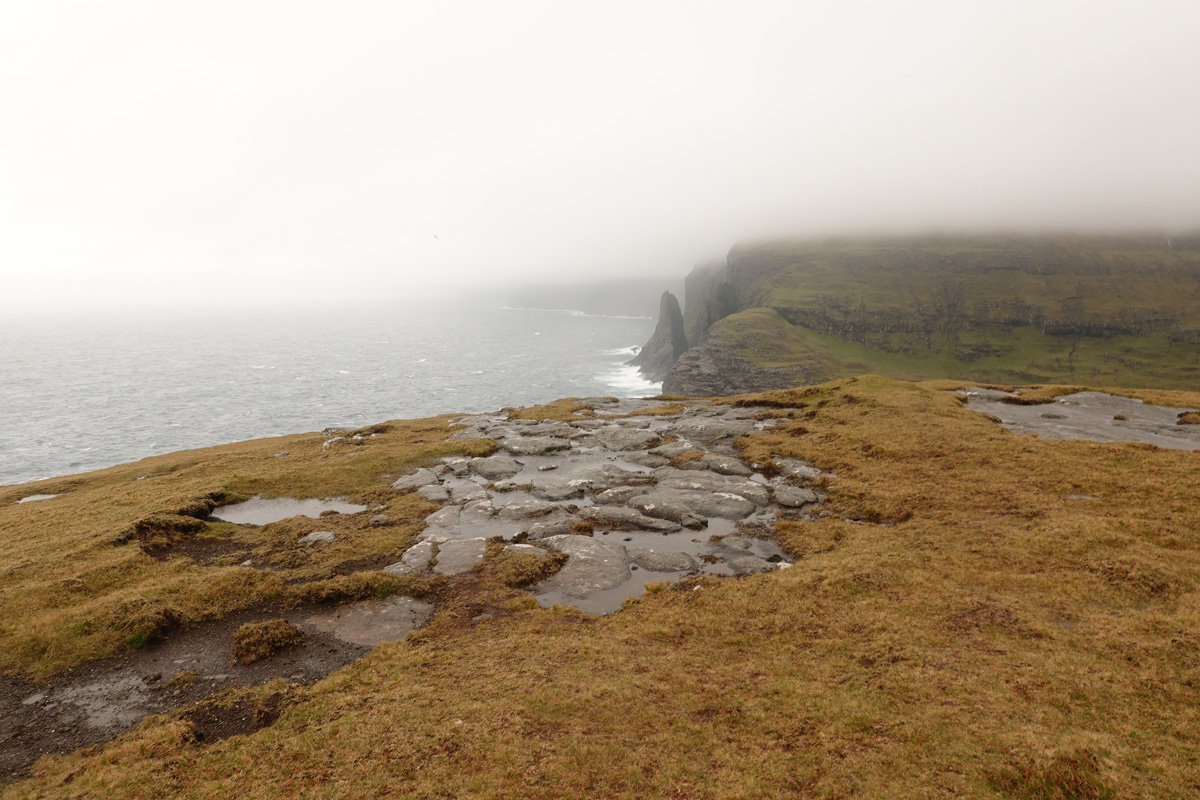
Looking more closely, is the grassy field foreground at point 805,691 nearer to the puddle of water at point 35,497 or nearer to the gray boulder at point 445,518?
the gray boulder at point 445,518

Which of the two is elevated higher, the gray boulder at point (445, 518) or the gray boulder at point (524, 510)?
the gray boulder at point (445, 518)

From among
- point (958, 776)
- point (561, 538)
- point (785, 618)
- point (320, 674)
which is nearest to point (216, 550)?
point (320, 674)

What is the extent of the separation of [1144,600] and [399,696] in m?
22.5

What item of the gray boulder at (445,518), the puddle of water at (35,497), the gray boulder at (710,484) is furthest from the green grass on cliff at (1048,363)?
the puddle of water at (35,497)

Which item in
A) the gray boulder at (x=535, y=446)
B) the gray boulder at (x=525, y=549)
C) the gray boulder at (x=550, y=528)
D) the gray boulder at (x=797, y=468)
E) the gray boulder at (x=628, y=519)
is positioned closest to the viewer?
the gray boulder at (x=525, y=549)

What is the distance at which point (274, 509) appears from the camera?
96.8ft

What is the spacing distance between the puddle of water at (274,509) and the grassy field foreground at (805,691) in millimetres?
7191

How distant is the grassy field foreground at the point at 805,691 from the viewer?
32.6 ft

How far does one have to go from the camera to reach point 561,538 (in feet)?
76.8

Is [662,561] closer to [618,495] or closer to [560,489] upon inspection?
[618,495]

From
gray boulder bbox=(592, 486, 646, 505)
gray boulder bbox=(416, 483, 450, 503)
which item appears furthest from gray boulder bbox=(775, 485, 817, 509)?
gray boulder bbox=(416, 483, 450, 503)

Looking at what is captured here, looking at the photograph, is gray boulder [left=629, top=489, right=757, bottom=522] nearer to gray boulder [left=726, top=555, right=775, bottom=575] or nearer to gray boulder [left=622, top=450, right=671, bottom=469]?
gray boulder [left=726, top=555, right=775, bottom=575]

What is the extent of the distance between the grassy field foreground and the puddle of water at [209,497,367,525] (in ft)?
23.6

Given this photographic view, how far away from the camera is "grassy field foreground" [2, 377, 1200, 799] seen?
32.6 feet
